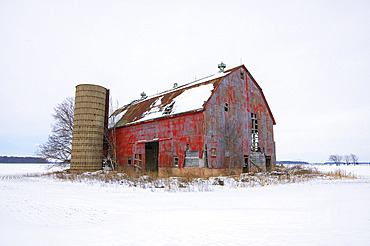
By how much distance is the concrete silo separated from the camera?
65.8 ft

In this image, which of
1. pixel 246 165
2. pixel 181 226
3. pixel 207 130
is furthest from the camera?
pixel 246 165

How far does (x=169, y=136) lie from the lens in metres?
18.8

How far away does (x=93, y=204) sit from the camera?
6.81 metres

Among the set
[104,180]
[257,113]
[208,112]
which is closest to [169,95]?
[208,112]

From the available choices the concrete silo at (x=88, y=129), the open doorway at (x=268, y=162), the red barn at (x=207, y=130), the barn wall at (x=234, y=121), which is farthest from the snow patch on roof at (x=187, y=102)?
the open doorway at (x=268, y=162)

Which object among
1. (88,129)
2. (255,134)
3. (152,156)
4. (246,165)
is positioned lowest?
(246,165)

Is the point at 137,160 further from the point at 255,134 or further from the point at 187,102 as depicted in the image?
the point at 255,134

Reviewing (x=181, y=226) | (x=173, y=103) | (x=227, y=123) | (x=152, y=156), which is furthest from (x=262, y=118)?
(x=181, y=226)

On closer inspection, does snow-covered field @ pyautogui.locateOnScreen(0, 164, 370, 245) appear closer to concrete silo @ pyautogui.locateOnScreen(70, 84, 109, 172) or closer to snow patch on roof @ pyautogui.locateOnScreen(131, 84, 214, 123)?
snow patch on roof @ pyautogui.locateOnScreen(131, 84, 214, 123)

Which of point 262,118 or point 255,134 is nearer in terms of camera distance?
point 255,134

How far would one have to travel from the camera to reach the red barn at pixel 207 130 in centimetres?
1700

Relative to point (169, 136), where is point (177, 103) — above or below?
above

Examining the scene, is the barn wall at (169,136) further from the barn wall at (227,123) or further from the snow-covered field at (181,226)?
the snow-covered field at (181,226)

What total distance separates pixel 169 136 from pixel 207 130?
3.47m
